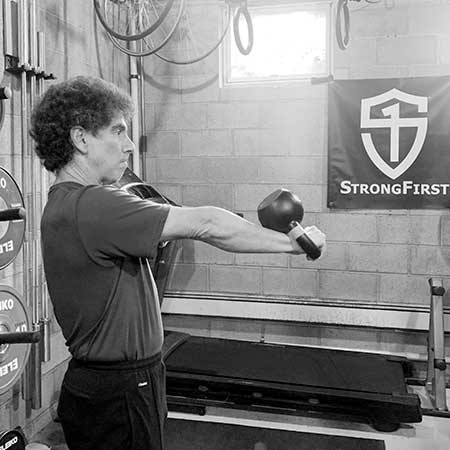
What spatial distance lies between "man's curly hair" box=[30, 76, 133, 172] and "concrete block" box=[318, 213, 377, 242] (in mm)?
2463

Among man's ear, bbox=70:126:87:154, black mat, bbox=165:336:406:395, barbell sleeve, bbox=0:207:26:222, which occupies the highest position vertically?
man's ear, bbox=70:126:87:154

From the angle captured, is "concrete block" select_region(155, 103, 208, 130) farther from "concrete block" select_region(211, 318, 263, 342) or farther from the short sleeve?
the short sleeve

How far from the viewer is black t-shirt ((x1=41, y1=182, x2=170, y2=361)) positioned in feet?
4.60

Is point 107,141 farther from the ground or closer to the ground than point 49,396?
farther from the ground

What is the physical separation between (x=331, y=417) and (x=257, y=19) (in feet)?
8.86

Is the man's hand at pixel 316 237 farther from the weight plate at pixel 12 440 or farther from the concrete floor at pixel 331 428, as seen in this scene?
the concrete floor at pixel 331 428

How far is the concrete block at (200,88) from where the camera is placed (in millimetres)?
3986

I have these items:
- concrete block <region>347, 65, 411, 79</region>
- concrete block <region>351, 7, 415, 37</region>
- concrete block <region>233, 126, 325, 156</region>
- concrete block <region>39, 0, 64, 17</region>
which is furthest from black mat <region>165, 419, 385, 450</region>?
Result: concrete block <region>351, 7, 415, 37</region>

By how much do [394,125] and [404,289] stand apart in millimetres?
1118

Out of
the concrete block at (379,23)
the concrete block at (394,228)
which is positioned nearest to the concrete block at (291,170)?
the concrete block at (394,228)

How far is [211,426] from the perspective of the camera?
3.10 meters

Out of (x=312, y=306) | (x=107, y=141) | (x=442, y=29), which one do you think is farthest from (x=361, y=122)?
(x=107, y=141)

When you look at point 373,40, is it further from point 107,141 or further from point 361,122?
point 107,141

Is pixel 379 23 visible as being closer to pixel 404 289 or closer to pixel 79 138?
pixel 404 289
